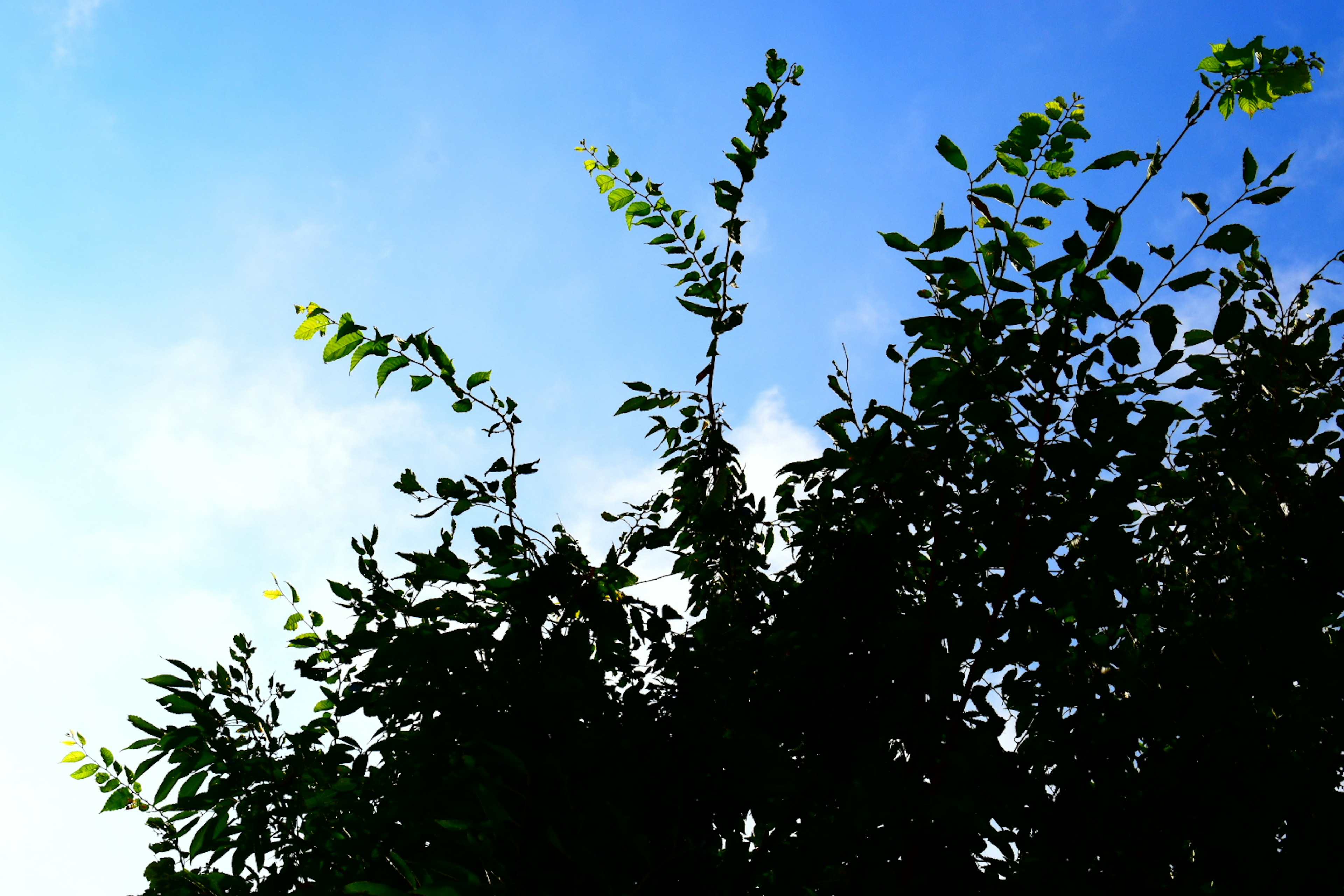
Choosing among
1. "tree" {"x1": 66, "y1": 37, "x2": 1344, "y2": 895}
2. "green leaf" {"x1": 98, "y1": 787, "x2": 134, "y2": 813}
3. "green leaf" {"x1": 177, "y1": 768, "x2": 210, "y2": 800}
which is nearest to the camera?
"tree" {"x1": 66, "y1": 37, "x2": 1344, "y2": 895}

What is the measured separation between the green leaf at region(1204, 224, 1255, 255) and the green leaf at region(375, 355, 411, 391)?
2.30 meters

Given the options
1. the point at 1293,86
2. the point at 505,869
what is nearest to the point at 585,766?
the point at 505,869

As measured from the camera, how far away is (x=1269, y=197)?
6.52 ft

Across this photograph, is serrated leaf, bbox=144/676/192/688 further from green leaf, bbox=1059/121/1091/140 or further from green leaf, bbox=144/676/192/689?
green leaf, bbox=1059/121/1091/140

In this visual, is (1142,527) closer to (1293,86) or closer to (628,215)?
(1293,86)

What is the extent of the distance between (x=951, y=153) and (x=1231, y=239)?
71 cm

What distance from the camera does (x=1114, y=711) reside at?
211 centimetres

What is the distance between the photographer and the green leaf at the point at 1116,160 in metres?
1.95

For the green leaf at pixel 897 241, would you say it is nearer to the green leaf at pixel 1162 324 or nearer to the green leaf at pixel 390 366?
the green leaf at pixel 1162 324

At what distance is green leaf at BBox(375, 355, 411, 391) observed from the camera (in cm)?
251

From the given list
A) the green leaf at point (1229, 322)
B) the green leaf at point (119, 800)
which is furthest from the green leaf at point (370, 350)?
the green leaf at point (1229, 322)

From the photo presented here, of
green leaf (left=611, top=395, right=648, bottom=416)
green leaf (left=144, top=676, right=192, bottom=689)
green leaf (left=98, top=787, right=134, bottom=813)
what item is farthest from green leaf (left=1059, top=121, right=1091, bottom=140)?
green leaf (left=98, top=787, right=134, bottom=813)

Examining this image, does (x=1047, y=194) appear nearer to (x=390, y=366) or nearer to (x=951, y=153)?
(x=951, y=153)

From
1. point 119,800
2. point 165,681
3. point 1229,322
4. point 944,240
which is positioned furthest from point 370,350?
point 1229,322
